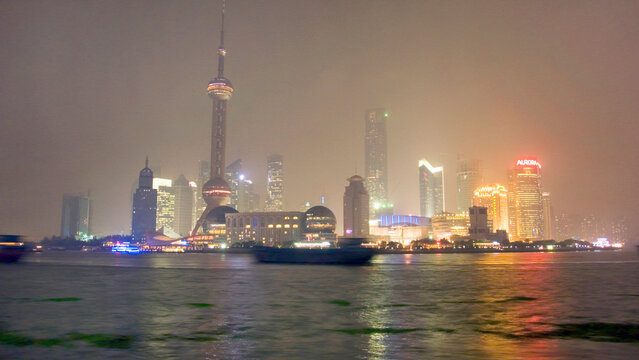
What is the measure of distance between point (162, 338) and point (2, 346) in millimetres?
5280

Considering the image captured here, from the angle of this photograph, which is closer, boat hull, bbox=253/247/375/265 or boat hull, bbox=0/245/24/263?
boat hull, bbox=253/247/375/265

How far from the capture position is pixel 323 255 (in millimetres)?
125375

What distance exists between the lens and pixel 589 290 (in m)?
41.7

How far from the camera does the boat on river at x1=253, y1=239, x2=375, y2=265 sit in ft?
385

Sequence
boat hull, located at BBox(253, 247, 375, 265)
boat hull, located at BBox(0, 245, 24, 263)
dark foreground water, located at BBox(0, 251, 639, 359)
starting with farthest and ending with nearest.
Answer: boat hull, located at BBox(0, 245, 24, 263), boat hull, located at BBox(253, 247, 375, 265), dark foreground water, located at BBox(0, 251, 639, 359)

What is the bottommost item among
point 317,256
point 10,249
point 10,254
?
point 317,256

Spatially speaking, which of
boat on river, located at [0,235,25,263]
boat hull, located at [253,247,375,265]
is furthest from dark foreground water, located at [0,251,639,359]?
boat on river, located at [0,235,25,263]

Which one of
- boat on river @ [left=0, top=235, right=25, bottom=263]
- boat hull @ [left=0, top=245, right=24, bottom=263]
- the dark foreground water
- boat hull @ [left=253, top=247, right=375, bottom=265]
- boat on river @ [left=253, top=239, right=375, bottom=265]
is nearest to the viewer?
the dark foreground water

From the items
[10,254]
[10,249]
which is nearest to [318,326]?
[10,254]

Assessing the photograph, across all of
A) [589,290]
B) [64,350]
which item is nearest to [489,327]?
[64,350]

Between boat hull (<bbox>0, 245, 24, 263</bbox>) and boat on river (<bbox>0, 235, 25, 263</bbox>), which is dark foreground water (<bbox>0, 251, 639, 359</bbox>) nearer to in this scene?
boat hull (<bbox>0, 245, 24, 263</bbox>)

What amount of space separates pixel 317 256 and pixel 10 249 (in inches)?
2964

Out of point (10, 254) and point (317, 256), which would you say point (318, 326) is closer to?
point (317, 256)

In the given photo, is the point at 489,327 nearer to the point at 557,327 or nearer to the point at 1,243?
the point at 557,327
